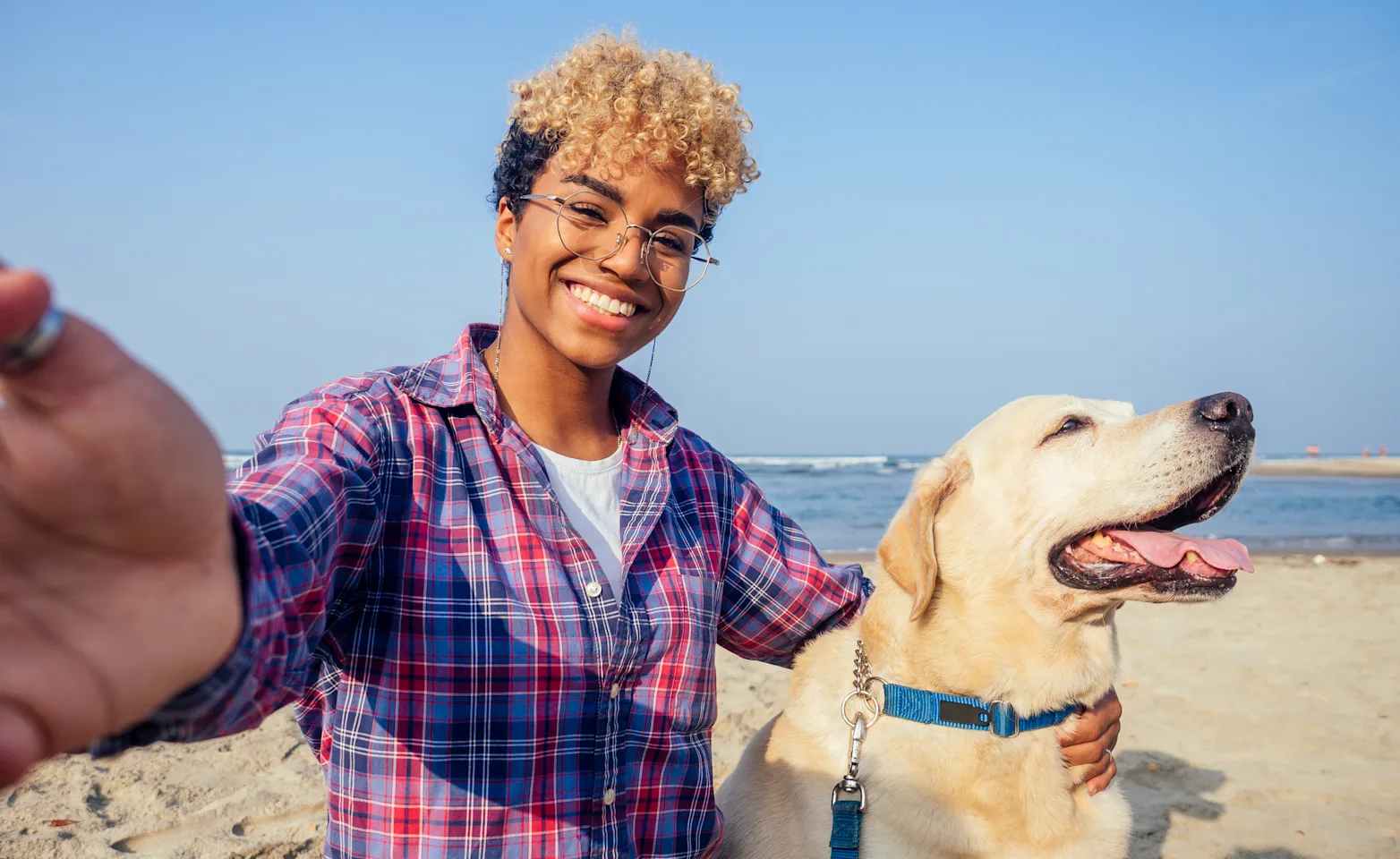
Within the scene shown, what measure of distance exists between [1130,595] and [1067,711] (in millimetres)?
373

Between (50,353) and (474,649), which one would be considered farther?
(474,649)

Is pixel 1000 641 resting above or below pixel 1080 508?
below

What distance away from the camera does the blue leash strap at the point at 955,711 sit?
7.89ft

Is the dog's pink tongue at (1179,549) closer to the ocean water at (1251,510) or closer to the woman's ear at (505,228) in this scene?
the woman's ear at (505,228)

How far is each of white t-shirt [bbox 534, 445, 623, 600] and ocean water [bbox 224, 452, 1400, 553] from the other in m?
8.54

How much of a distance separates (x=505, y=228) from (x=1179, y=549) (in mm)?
2090

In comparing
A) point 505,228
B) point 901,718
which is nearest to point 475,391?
Result: point 505,228

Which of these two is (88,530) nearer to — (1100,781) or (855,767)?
(855,767)

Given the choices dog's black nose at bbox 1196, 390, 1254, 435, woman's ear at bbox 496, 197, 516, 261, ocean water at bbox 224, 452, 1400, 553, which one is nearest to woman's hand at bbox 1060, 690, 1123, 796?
dog's black nose at bbox 1196, 390, 1254, 435

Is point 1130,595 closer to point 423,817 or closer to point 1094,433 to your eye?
point 1094,433

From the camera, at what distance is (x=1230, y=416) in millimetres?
2486

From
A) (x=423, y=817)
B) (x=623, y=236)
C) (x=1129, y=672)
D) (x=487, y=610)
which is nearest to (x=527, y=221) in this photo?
(x=623, y=236)

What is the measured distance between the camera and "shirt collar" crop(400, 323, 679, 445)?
7.08ft

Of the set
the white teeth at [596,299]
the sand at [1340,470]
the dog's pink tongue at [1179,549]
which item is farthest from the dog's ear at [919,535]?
the sand at [1340,470]
